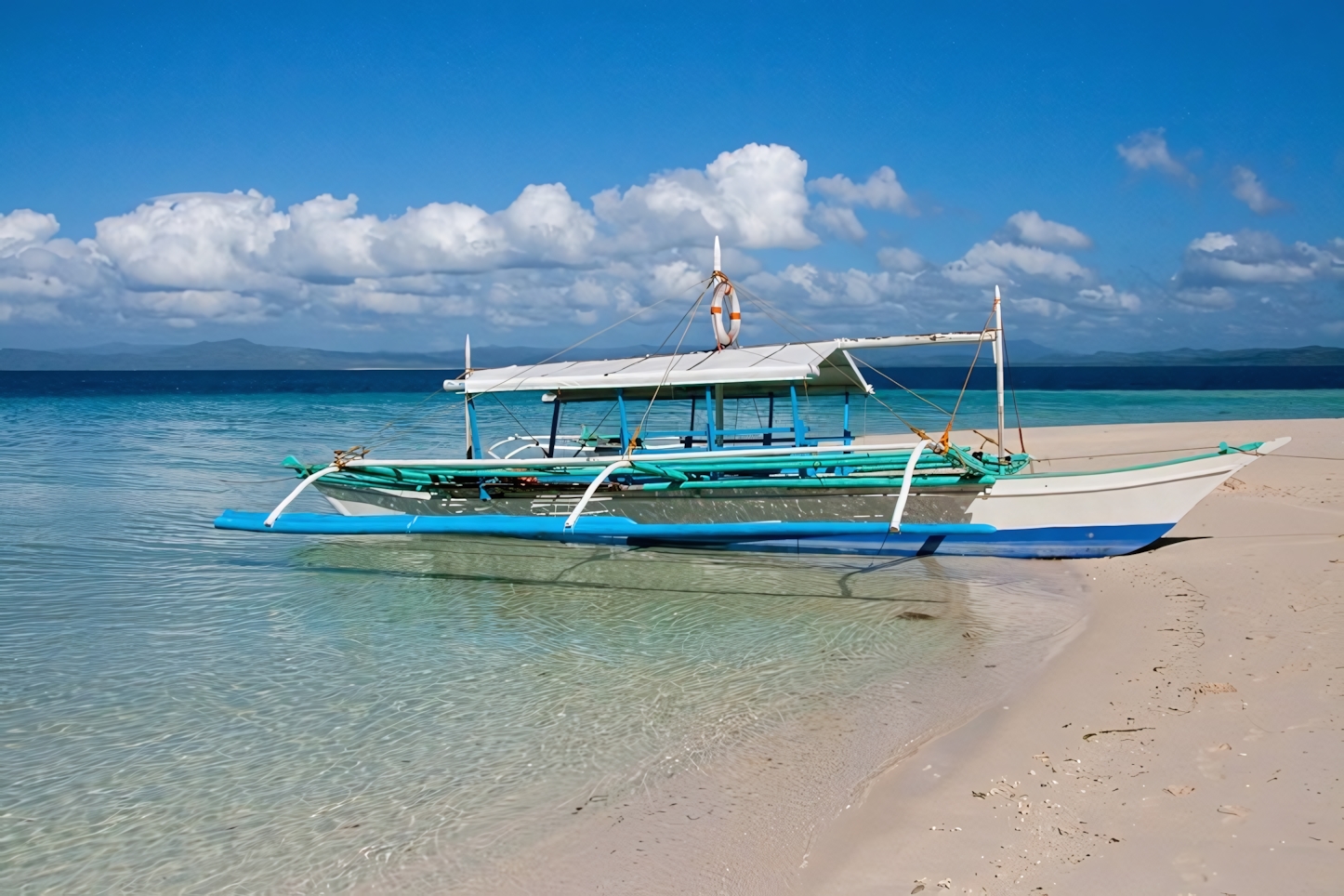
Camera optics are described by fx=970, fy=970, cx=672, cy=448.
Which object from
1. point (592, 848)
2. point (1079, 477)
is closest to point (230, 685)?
point (592, 848)

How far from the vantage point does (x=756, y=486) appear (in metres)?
11.0

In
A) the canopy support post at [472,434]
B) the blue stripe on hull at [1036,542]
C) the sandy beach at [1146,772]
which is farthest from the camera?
the canopy support post at [472,434]

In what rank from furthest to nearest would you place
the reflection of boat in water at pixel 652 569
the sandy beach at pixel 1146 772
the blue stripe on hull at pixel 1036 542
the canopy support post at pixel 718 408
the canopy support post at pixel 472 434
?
the canopy support post at pixel 718 408 → the canopy support post at pixel 472 434 → the blue stripe on hull at pixel 1036 542 → the reflection of boat in water at pixel 652 569 → the sandy beach at pixel 1146 772

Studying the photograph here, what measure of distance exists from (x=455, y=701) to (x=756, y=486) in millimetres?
5125

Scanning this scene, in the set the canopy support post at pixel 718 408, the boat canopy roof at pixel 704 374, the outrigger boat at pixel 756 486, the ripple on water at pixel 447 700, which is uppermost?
the boat canopy roof at pixel 704 374

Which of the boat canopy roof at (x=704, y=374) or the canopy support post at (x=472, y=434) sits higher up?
the boat canopy roof at (x=704, y=374)

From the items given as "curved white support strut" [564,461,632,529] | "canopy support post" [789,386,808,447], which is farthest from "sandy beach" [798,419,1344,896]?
"curved white support strut" [564,461,632,529]

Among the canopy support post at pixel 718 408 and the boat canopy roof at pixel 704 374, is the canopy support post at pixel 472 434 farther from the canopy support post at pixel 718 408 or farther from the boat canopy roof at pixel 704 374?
the canopy support post at pixel 718 408

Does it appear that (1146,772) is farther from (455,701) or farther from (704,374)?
(704,374)

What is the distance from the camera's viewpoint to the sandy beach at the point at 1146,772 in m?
3.99

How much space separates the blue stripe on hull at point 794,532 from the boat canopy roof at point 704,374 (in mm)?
2114

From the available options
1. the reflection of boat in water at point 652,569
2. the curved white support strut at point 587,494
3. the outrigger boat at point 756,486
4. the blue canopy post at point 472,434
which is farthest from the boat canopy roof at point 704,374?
the reflection of boat in water at point 652,569

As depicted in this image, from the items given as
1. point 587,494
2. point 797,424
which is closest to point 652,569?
point 587,494

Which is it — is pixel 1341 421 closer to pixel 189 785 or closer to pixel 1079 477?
pixel 1079 477
